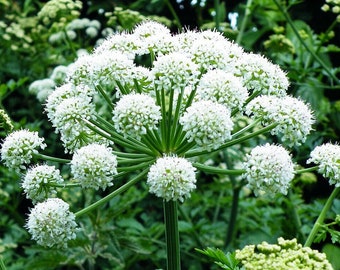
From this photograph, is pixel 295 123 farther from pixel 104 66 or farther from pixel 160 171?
pixel 104 66

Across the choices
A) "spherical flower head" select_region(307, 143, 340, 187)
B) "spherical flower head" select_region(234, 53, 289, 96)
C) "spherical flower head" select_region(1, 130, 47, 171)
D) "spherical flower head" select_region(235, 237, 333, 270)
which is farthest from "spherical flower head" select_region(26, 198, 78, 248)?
"spherical flower head" select_region(307, 143, 340, 187)

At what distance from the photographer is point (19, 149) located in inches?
101

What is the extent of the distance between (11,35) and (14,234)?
1.96 metres

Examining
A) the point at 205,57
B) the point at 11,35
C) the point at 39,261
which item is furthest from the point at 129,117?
the point at 11,35

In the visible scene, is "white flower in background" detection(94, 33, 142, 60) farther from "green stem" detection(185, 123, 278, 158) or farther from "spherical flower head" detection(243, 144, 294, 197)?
"spherical flower head" detection(243, 144, 294, 197)

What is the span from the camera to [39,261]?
3.66m

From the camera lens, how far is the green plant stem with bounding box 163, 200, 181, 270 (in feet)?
8.21

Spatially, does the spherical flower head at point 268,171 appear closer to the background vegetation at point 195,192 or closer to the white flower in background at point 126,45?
the white flower in background at point 126,45

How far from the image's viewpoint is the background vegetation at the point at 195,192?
395cm

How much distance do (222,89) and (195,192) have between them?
2912 millimetres

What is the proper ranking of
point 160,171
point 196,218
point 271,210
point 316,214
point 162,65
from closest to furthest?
point 160,171 → point 162,65 → point 316,214 → point 271,210 → point 196,218

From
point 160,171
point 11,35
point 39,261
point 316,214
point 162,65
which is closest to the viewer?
point 160,171

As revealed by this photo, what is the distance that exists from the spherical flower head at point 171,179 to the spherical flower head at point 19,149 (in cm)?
57

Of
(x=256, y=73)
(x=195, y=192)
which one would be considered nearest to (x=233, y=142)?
(x=256, y=73)
